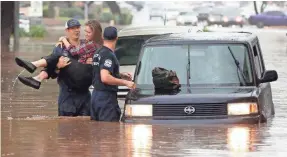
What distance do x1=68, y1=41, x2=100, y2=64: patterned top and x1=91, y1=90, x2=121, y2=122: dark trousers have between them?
583 mm

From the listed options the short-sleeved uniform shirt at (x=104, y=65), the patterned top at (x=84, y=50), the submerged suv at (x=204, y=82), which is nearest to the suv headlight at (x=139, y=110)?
the submerged suv at (x=204, y=82)

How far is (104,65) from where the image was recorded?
39.1 feet

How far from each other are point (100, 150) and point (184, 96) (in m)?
2.14

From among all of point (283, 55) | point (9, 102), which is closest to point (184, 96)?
point (9, 102)

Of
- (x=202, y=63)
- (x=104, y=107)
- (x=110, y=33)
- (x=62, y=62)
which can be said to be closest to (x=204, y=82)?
(x=202, y=63)

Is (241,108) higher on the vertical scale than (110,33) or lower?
lower

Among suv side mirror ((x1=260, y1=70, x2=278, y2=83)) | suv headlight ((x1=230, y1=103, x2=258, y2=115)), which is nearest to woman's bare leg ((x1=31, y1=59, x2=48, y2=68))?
suv headlight ((x1=230, y1=103, x2=258, y2=115))

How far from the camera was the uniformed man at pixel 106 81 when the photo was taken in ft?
39.0

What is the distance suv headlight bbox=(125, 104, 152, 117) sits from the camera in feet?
39.3

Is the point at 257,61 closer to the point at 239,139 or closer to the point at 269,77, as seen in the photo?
the point at 269,77

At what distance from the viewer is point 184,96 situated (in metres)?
11.9

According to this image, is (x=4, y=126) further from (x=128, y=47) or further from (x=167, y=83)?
(x=128, y=47)

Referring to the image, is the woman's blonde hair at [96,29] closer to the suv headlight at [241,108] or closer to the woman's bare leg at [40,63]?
the woman's bare leg at [40,63]

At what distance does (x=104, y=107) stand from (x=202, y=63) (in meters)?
1.56
